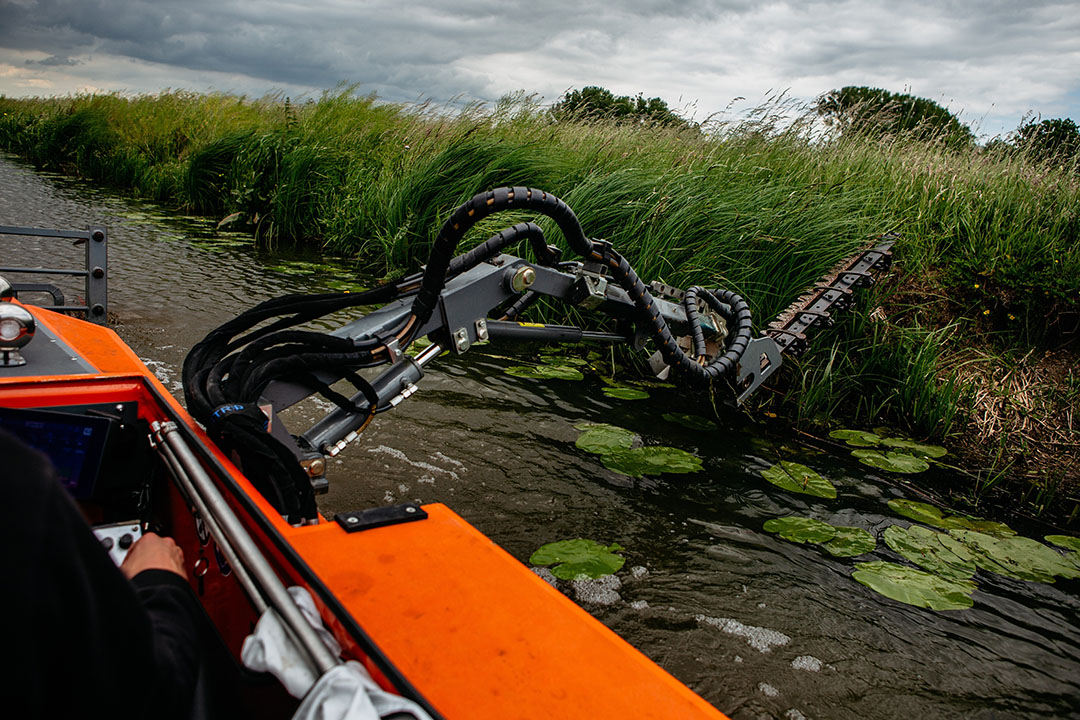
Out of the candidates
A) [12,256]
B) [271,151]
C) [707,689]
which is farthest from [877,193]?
[12,256]

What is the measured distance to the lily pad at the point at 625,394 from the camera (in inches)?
173

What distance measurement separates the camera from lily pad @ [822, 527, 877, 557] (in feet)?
9.53

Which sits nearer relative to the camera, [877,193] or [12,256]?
[877,193]

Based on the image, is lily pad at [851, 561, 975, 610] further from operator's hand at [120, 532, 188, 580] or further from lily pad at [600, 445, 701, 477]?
operator's hand at [120, 532, 188, 580]

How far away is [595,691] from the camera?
3.30 ft

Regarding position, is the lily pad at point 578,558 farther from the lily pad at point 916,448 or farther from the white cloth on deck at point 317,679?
the lily pad at point 916,448

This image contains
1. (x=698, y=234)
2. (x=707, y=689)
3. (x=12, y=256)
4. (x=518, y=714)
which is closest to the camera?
(x=518, y=714)

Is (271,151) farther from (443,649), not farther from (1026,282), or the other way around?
(443,649)

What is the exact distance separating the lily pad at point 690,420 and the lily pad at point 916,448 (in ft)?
3.21

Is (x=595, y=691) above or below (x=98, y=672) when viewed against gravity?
below

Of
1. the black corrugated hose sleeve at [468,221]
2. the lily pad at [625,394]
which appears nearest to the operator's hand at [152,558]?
the black corrugated hose sleeve at [468,221]

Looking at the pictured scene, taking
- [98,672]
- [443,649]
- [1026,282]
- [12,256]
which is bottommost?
[12,256]

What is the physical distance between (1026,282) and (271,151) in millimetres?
7960

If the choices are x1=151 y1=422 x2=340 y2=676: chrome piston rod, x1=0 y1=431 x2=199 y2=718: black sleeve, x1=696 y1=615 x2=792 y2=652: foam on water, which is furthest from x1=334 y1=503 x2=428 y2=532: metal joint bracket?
x1=696 y1=615 x2=792 y2=652: foam on water
